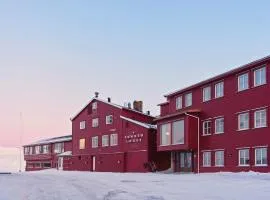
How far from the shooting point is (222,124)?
151 feet

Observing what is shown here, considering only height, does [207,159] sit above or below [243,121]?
below

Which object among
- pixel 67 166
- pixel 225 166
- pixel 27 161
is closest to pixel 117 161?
pixel 67 166

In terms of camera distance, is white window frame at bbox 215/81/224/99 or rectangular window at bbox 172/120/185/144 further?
rectangular window at bbox 172/120/185/144

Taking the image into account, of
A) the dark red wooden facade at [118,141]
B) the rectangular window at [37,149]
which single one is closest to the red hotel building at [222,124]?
the dark red wooden facade at [118,141]

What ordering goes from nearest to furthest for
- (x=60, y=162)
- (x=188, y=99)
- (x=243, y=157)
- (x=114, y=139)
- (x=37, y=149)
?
1. (x=243, y=157)
2. (x=188, y=99)
3. (x=114, y=139)
4. (x=60, y=162)
5. (x=37, y=149)

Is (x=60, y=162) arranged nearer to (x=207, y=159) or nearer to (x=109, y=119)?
(x=109, y=119)

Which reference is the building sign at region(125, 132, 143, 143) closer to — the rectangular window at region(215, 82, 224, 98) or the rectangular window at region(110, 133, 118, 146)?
the rectangular window at region(110, 133, 118, 146)

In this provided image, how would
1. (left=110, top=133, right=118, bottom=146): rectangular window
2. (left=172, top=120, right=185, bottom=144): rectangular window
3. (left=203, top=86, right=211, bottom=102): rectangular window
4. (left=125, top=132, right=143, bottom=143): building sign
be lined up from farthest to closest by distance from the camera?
(left=110, top=133, right=118, bottom=146): rectangular window, (left=125, top=132, right=143, bottom=143): building sign, (left=172, top=120, right=185, bottom=144): rectangular window, (left=203, top=86, right=211, bottom=102): rectangular window

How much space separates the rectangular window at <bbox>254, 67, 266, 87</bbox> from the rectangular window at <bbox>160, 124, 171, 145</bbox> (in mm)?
14642

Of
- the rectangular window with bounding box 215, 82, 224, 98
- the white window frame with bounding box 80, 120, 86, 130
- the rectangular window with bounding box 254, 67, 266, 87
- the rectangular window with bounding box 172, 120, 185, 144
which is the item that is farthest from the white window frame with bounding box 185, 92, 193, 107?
the white window frame with bounding box 80, 120, 86, 130

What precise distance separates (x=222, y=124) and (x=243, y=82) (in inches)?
201

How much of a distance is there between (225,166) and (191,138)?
18.8 ft

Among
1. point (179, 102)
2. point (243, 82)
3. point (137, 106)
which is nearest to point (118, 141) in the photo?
point (137, 106)

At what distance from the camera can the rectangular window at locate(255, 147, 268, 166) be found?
39281 mm
